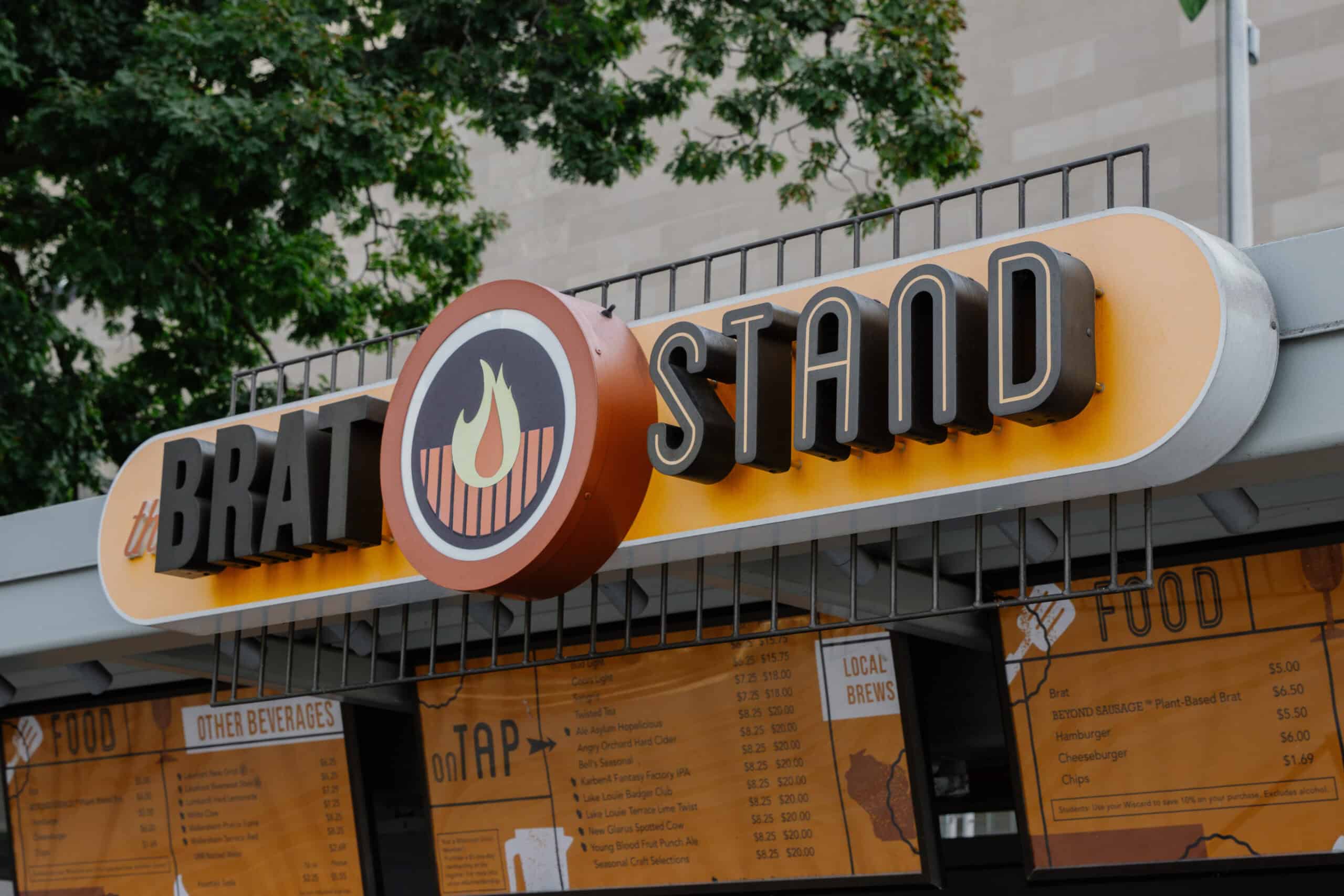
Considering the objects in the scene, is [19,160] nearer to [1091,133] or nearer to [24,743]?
[24,743]

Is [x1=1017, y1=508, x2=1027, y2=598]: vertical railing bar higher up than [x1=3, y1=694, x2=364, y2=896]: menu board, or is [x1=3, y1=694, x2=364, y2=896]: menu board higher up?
[x1=1017, y1=508, x2=1027, y2=598]: vertical railing bar

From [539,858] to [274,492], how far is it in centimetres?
235

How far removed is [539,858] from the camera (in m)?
6.81

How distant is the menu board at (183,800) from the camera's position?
750 cm

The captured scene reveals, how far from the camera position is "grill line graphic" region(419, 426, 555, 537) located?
4.67m

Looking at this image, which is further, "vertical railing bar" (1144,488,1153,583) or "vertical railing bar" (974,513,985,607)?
"vertical railing bar" (974,513,985,607)

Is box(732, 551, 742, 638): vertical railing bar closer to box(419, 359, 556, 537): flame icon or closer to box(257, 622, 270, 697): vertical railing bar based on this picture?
box(419, 359, 556, 537): flame icon

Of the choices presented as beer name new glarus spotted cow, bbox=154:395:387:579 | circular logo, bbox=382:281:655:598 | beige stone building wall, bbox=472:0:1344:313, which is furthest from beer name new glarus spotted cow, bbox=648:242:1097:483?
beige stone building wall, bbox=472:0:1344:313

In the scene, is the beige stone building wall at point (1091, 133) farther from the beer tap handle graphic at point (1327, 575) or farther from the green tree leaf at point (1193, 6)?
the green tree leaf at point (1193, 6)

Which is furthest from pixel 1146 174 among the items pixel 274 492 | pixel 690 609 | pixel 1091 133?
pixel 1091 133

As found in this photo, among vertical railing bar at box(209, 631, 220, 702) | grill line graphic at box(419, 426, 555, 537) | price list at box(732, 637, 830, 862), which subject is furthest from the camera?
price list at box(732, 637, 830, 862)

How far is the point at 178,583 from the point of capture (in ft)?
19.1

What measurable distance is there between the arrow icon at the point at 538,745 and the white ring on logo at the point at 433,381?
216 centimetres

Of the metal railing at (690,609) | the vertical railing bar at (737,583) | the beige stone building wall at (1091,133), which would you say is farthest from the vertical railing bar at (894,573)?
the beige stone building wall at (1091,133)
